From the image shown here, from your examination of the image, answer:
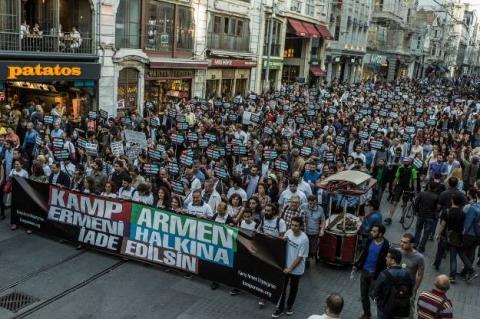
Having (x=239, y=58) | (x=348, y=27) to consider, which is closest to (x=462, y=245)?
(x=239, y=58)

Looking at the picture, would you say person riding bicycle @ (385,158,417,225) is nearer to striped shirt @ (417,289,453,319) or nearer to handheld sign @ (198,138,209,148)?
handheld sign @ (198,138,209,148)

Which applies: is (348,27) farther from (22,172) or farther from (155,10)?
(22,172)

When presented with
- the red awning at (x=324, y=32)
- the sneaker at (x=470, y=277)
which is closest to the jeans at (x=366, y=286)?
the sneaker at (x=470, y=277)

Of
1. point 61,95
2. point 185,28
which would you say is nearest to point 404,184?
point 61,95

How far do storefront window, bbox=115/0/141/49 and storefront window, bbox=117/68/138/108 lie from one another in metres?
1.23

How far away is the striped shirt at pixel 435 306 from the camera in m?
6.23

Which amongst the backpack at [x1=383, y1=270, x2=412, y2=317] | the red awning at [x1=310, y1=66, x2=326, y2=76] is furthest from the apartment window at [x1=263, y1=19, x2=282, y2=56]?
the backpack at [x1=383, y1=270, x2=412, y2=317]

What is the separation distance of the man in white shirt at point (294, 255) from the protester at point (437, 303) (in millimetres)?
2117

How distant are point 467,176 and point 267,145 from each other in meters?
5.89

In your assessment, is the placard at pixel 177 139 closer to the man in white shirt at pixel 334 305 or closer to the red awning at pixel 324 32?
the man in white shirt at pixel 334 305

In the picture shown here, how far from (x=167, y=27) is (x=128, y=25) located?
10.6ft

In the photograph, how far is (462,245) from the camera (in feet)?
32.8

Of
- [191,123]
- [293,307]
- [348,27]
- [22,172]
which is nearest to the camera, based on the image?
[293,307]

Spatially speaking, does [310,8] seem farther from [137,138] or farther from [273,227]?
[273,227]
